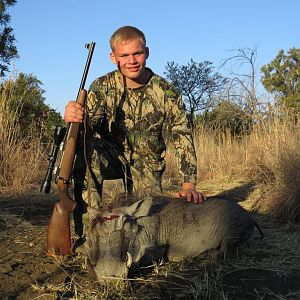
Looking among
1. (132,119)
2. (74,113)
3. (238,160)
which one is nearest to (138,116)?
(132,119)

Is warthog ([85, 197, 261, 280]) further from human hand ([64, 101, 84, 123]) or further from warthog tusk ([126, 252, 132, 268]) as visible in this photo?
human hand ([64, 101, 84, 123])

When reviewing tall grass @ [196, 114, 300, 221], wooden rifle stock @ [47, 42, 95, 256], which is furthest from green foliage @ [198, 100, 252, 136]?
wooden rifle stock @ [47, 42, 95, 256]

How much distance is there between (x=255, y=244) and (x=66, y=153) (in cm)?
176

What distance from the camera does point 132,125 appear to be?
448 cm

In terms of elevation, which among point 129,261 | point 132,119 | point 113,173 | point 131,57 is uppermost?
point 131,57

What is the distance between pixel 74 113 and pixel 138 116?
101 centimetres

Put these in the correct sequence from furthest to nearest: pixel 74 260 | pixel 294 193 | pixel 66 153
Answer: pixel 294 193, pixel 66 153, pixel 74 260

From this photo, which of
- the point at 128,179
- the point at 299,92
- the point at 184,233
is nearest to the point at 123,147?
the point at 128,179

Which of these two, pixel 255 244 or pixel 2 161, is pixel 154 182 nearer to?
pixel 255 244

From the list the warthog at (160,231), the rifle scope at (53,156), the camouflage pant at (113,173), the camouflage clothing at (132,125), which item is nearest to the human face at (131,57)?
the camouflage clothing at (132,125)

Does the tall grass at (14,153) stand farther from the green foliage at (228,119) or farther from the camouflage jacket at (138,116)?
the green foliage at (228,119)

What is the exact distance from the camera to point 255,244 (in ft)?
12.9

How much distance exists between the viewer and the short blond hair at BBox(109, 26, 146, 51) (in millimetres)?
4145

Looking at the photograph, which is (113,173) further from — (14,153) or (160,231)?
(14,153)
